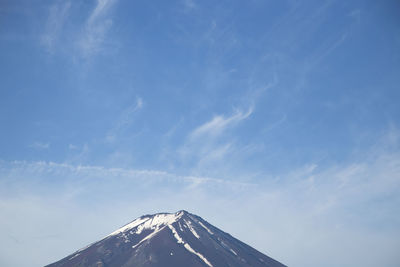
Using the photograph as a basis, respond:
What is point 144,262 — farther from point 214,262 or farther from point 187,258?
point 214,262

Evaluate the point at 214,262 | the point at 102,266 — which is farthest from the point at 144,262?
the point at 214,262

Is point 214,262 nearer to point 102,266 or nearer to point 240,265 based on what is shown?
point 240,265

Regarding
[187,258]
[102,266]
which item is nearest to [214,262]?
[187,258]

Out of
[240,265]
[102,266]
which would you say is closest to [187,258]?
[240,265]

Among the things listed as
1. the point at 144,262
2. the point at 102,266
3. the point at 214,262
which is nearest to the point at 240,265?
the point at 214,262

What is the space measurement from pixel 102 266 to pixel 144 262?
26.1 m

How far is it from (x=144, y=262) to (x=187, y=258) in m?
26.6

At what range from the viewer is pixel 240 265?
200 metres

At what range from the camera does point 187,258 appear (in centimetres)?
19712

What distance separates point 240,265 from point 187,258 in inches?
1339

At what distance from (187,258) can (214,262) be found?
17.0 m

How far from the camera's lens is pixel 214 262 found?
639ft

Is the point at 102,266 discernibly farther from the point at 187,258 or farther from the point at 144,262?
the point at 187,258

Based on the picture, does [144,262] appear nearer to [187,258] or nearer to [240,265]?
[187,258]
